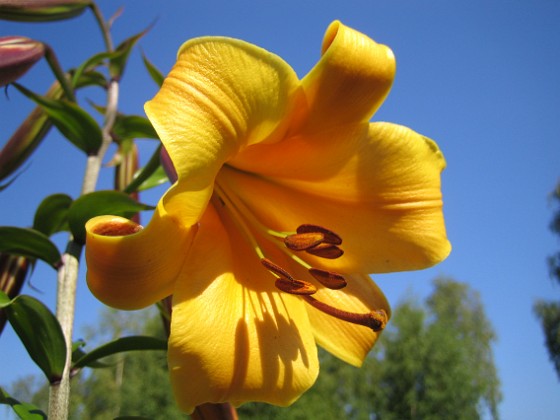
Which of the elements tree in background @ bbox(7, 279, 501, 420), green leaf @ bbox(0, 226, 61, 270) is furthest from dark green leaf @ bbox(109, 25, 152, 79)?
tree in background @ bbox(7, 279, 501, 420)

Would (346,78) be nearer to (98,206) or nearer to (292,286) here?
(292,286)

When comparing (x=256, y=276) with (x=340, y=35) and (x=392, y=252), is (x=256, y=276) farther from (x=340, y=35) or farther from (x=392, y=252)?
(x=340, y=35)

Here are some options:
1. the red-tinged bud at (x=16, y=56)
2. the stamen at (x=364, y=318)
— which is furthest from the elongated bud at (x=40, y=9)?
the stamen at (x=364, y=318)

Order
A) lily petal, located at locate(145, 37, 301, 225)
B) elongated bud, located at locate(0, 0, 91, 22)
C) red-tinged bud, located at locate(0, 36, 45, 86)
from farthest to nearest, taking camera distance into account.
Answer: elongated bud, located at locate(0, 0, 91, 22) → red-tinged bud, located at locate(0, 36, 45, 86) → lily petal, located at locate(145, 37, 301, 225)

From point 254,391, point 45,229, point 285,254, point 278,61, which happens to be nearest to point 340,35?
point 278,61

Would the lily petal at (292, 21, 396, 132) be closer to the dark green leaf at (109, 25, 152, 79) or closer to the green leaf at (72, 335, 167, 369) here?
the green leaf at (72, 335, 167, 369)
